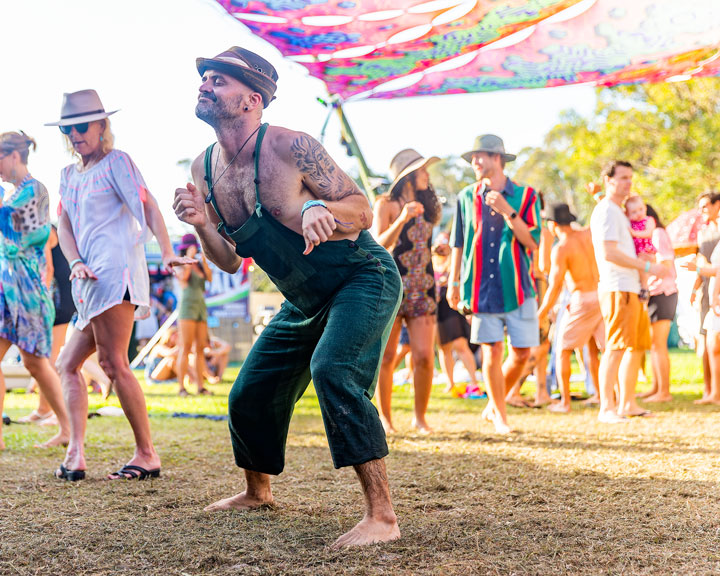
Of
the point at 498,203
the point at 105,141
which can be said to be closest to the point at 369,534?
the point at 105,141

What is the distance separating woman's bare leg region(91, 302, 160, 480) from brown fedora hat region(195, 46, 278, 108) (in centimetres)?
171

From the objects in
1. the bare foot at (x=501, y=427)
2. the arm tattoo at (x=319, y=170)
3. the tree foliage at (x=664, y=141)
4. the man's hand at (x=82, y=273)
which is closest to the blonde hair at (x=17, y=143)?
the man's hand at (x=82, y=273)

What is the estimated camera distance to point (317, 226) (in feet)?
9.11

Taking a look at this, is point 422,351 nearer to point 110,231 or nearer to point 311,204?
point 110,231

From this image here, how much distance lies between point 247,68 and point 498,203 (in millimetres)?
3180

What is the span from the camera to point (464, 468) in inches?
176

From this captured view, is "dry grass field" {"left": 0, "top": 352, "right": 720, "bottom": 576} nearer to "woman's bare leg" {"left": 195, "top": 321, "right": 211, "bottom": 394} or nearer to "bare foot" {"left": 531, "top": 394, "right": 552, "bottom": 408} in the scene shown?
"bare foot" {"left": 531, "top": 394, "right": 552, "bottom": 408}

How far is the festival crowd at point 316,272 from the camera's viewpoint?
10.1ft

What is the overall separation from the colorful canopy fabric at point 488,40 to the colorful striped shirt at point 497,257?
1756 millimetres

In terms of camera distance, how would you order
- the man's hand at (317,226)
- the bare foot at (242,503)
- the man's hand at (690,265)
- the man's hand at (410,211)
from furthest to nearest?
the man's hand at (690,265), the man's hand at (410,211), the bare foot at (242,503), the man's hand at (317,226)

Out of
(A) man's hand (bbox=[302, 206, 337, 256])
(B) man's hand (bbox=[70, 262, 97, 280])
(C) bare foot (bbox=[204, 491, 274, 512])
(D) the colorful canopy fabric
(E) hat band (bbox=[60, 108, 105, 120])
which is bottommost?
(C) bare foot (bbox=[204, 491, 274, 512])

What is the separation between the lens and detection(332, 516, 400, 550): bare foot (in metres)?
2.80

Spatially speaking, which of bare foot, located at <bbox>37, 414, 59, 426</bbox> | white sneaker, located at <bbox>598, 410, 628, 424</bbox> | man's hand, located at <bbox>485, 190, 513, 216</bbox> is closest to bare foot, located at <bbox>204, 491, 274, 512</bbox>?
man's hand, located at <bbox>485, 190, 513, 216</bbox>

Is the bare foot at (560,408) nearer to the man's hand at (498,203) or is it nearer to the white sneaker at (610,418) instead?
the white sneaker at (610,418)
